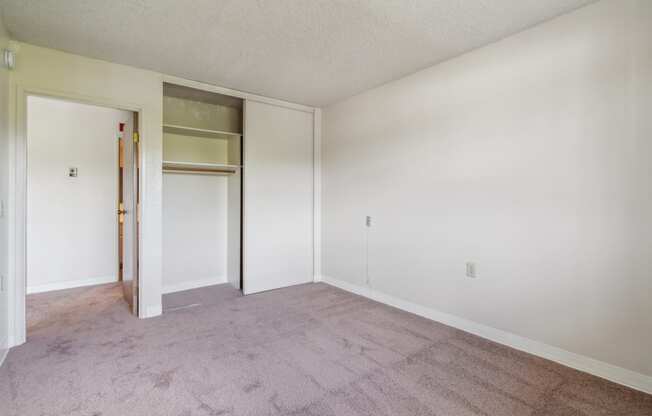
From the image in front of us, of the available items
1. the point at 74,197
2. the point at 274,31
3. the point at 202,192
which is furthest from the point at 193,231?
the point at 274,31

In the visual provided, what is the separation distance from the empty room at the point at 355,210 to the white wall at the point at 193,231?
3cm

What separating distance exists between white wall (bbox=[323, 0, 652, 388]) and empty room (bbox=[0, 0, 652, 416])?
0.01 metres

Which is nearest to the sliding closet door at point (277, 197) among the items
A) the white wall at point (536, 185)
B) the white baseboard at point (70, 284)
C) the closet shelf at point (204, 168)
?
the closet shelf at point (204, 168)

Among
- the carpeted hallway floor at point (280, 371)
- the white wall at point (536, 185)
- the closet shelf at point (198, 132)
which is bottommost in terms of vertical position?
the carpeted hallway floor at point (280, 371)

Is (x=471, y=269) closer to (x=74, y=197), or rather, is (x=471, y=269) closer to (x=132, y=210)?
Result: (x=132, y=210)

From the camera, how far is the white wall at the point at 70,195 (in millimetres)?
3979

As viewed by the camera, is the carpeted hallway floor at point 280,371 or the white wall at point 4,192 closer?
the carpeted hallway floor at point 280,371

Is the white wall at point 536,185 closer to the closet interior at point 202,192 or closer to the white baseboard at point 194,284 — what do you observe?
the closet interior at point 202,192

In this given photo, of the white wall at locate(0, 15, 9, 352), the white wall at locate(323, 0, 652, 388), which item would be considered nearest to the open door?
the white wall at locate(0, 15, 9, 352)

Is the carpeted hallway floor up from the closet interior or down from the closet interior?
down

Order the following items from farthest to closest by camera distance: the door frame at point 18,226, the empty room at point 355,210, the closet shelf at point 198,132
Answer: the closet shelf at point 198,132, the door frame at point 18,226, the empty room at point 355,210

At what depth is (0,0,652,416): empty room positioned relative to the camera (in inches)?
77.3

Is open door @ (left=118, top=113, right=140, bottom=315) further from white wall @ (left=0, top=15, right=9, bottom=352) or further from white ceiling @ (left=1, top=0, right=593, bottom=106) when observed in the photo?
white wall @ (left=0, top=15, right=9, bottom=352)

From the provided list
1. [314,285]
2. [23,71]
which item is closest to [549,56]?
[314,285]
